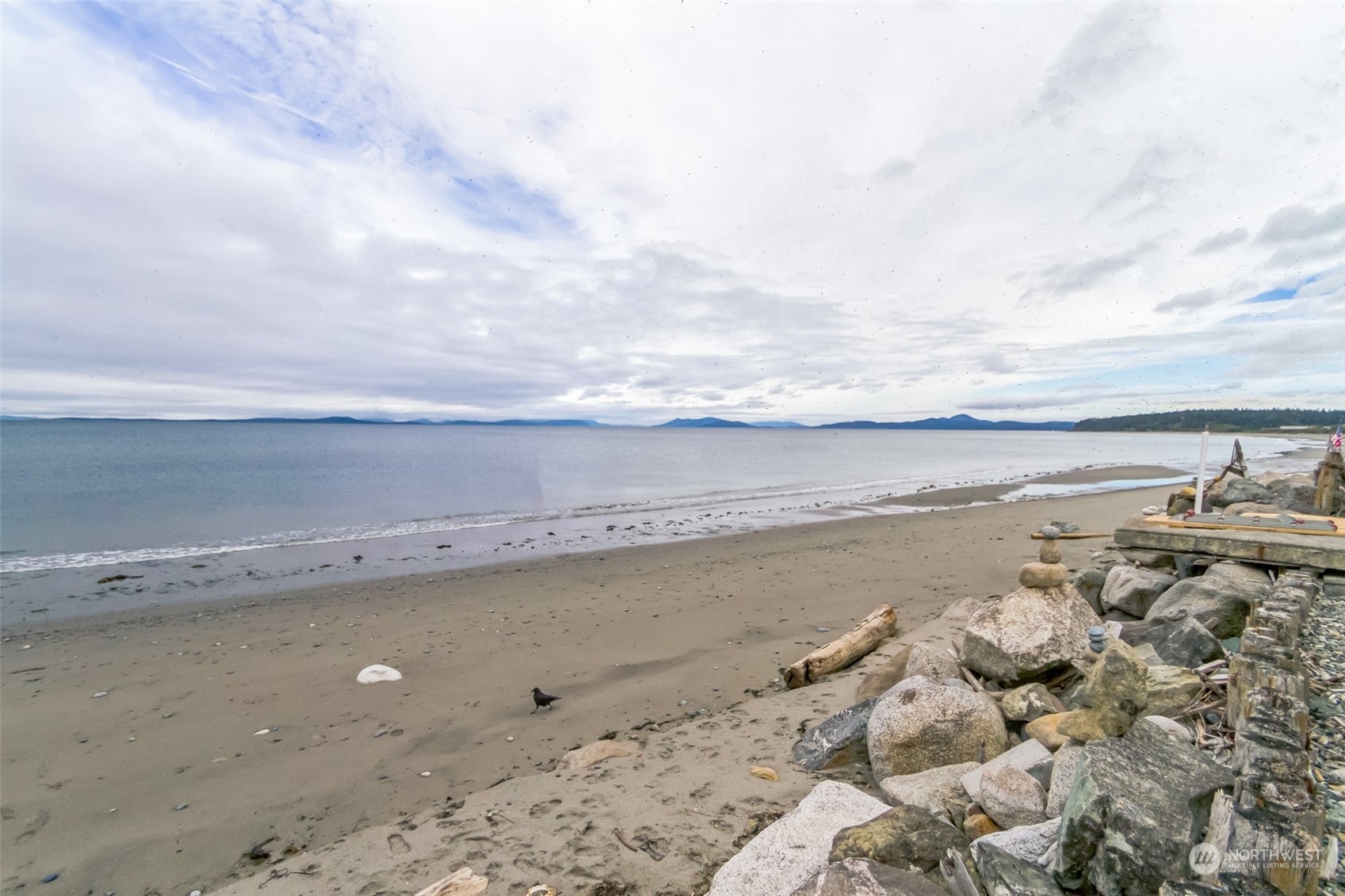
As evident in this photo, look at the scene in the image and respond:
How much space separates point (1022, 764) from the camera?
3.30m

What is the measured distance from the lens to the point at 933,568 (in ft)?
38.2

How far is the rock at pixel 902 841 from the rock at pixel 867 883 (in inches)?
10.1

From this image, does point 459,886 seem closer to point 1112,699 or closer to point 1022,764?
point 1022,764

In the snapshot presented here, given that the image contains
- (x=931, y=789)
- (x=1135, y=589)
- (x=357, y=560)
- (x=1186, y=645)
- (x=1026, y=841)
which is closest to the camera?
(x=1026, y=841)

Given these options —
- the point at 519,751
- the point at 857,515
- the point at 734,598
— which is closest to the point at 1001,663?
the point at 519,751

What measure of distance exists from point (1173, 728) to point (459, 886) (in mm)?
3801

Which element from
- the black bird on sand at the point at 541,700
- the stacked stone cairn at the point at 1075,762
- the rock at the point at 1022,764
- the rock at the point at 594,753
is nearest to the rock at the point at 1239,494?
the stacked stone cairn at the point at 1075,762

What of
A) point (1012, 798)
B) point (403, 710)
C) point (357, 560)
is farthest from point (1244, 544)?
point (357, 560)

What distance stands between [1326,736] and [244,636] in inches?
454

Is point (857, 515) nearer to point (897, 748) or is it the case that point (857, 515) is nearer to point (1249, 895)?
point (897, 748)

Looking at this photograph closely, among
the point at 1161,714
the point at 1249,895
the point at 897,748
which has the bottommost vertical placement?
the point at 897,748

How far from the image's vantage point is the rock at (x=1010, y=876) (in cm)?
227

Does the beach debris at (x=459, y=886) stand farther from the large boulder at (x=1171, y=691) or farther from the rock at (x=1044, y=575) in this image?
the rock at (x=1044, y=575)

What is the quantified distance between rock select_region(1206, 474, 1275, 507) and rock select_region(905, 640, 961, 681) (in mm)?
8509
